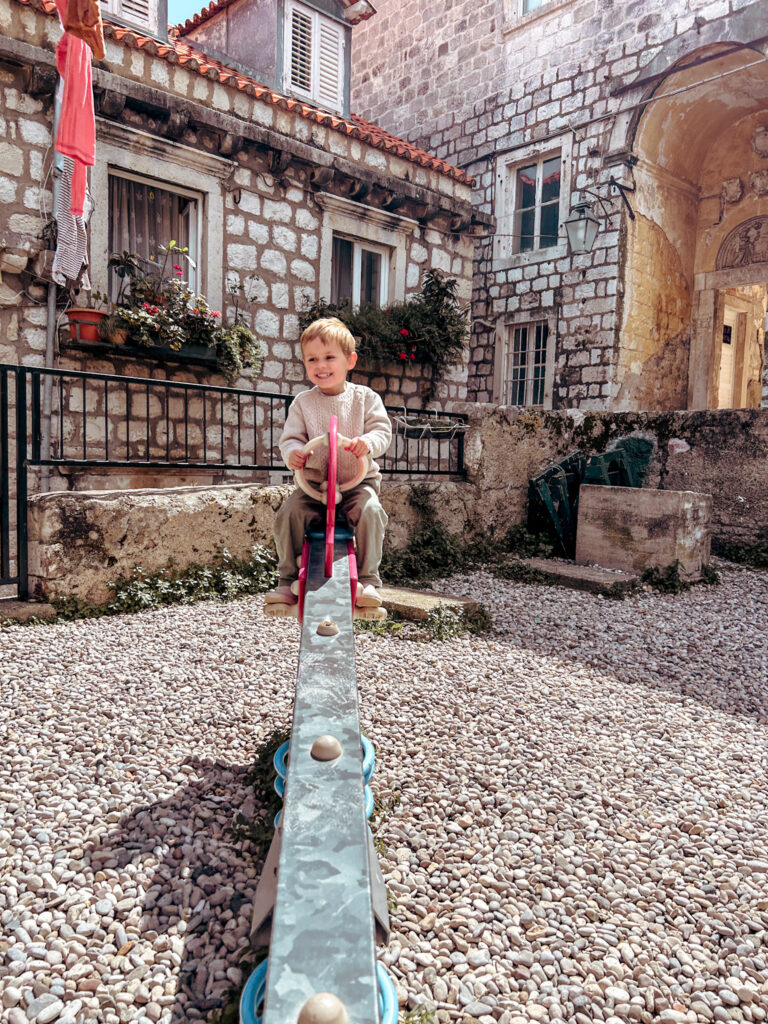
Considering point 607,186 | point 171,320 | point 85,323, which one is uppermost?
point 607,186

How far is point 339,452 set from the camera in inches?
81.6

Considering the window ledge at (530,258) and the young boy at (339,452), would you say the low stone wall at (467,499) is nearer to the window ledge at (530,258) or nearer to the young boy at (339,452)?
the young boy at (339,452)

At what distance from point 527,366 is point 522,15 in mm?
5749

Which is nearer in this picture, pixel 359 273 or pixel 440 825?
pixel 440 825

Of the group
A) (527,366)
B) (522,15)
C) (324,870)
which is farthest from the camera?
(527,366)

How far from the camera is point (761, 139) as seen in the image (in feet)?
35.9

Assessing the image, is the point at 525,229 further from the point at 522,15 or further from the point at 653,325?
the point at 522,15

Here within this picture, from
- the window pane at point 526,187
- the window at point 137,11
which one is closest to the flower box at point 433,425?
the window at point 137,11

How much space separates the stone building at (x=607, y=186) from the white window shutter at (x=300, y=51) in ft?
12.7

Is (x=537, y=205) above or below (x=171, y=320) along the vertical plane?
above

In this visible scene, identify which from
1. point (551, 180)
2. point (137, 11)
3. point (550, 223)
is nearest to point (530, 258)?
point (550, 223)

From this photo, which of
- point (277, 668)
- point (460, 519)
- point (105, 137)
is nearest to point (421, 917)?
point (277, 668)

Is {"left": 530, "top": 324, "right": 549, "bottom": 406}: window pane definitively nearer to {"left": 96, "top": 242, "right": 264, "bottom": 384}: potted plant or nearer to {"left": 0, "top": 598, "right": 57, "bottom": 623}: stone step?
{"left": 96, "top": 242, "right": 264, "bottom": 384}: potted plant

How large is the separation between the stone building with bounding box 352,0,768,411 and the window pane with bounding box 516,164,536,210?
23mm
